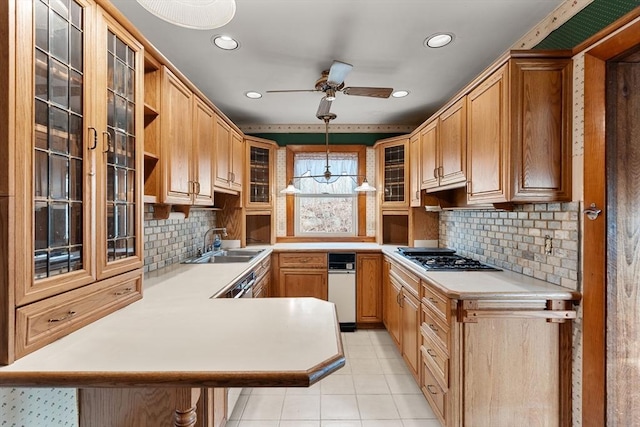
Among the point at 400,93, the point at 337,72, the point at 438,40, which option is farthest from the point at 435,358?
the point at 400,93

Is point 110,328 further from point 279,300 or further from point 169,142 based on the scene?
point 169,142

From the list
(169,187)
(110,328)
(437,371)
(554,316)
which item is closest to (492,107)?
(554,316)

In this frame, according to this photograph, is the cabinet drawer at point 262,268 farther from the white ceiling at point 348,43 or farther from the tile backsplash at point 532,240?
the tile backsplash at point 532,240

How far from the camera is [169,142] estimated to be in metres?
1.88

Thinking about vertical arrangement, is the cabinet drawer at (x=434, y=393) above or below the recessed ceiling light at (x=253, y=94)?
below

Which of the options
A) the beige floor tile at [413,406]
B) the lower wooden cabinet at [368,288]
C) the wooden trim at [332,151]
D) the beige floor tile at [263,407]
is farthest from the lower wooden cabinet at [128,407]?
Result: the wooden trim at [332,151]

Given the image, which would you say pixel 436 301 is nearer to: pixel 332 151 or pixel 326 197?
pixel 326 197

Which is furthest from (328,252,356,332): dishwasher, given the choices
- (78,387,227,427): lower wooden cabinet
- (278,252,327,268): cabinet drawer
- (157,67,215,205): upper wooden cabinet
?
(78,387,227,427): lower wooden cabinet

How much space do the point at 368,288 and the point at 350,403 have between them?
149cm

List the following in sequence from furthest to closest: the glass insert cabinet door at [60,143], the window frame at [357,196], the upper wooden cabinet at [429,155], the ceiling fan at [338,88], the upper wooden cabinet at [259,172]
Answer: the window frame at [357,196], the upper wooden cabinet at [259,172], the upper wooden cabinet at [429,155], the ceiling fan at [338,88], the glass insert cabinet door at [60,143]

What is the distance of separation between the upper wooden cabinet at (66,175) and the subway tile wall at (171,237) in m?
0.88

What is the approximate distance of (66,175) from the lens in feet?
3.51

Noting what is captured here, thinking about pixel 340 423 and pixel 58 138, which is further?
pixel 340 423

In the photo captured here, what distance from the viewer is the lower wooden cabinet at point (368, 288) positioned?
3580 millimetres
